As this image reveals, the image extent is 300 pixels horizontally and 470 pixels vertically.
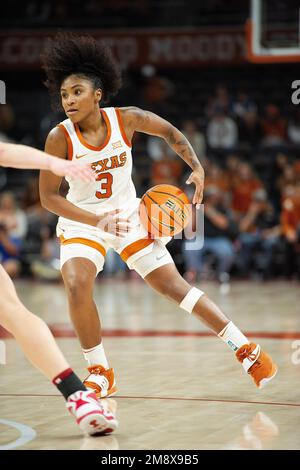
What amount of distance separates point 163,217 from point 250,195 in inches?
351

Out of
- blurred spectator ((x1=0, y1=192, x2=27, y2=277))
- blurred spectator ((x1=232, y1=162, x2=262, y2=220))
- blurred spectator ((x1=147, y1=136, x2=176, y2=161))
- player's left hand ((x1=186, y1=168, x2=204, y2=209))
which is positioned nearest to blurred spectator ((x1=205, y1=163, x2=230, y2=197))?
blurred spectator ((x1=232, y1=162, x2=262, y2=220))

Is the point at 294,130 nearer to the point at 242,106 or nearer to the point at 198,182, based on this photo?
the point at 242,106

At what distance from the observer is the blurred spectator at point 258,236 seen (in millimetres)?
13609

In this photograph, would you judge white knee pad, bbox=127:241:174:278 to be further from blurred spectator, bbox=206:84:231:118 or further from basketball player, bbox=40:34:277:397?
blurred spectator, bbox=206:84:231:118

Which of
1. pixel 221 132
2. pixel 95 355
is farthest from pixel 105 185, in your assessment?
pixel 221 132

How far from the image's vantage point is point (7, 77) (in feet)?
61.3

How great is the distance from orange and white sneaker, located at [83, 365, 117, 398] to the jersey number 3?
1.05 m

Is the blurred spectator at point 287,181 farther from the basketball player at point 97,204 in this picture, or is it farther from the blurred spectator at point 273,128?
the basketball player at point 97,204

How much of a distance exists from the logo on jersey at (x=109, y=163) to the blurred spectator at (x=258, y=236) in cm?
856

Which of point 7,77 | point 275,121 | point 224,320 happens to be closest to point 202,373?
point 224,320

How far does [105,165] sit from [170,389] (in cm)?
145

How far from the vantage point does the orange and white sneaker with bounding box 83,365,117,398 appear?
4949 mm

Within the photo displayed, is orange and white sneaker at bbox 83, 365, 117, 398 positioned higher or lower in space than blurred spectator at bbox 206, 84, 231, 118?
lower
